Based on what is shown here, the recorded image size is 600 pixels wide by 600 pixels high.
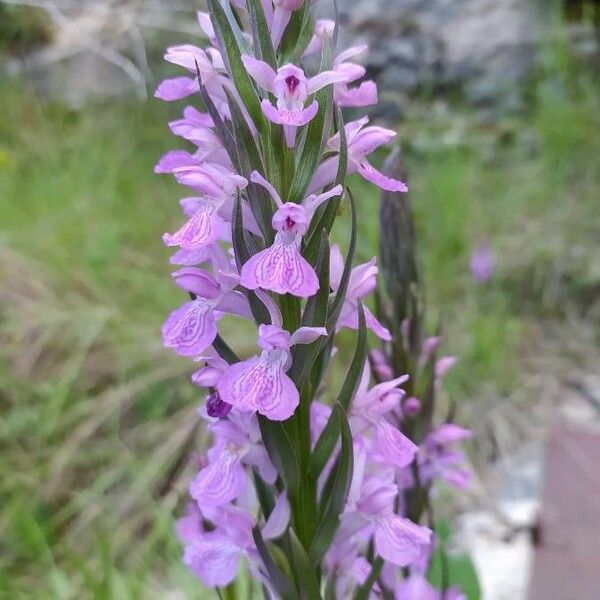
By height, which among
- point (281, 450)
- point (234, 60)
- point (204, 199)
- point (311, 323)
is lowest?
point (281, 450)

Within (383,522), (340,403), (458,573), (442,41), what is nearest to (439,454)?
(458,573)

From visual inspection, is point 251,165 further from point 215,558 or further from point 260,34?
point 215,558

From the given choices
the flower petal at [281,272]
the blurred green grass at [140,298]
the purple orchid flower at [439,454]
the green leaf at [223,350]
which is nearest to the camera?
the flower petal at [281,272]

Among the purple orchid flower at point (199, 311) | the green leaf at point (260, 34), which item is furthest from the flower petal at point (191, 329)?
the green leaf at point (260, 34)

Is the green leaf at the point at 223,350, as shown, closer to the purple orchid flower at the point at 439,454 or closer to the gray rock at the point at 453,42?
the purple orchid flower at the point at 439,454

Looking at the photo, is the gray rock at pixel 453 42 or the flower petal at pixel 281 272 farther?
the gray rock at pixel 453 42

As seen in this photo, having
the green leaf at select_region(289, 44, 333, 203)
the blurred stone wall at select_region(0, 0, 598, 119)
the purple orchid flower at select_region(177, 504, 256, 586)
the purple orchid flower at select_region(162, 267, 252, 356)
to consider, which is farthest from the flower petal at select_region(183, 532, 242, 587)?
the blurred stone wall at select_region(0, 0, 598, 119)
